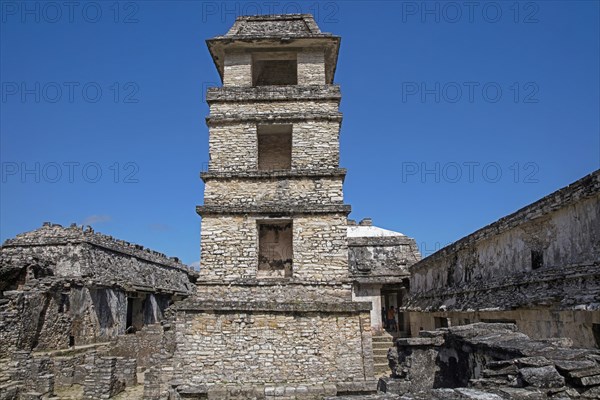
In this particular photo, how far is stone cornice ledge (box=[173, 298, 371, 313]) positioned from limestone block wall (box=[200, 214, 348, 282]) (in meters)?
0.73

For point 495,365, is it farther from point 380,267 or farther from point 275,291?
point 380,267

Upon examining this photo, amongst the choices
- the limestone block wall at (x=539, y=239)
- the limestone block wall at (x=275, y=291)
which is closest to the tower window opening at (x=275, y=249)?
the limestone block wall at (x=275, y=291)

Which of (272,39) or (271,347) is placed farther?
(272,39)

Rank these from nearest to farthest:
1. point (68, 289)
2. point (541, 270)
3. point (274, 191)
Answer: point (541, 270)
point (274, 191)
point (68, 289)

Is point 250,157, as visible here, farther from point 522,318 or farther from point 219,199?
point 522,318

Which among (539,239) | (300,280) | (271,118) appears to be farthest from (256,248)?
(539,239)

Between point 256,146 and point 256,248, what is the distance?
3.20 m

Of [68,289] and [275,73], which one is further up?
[275,73]

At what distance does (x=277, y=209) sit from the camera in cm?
1308

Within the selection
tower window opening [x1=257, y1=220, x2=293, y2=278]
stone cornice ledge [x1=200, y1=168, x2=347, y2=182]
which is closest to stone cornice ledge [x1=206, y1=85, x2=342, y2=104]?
stone cornice ledge [x1=200, y1=168, x2=347, y2=182]

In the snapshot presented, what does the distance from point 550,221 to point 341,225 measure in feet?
17.6

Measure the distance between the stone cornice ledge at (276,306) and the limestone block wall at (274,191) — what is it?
2899mm

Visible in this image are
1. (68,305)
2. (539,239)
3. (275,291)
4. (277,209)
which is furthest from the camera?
(68,305)

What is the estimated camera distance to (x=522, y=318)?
9.52 m
